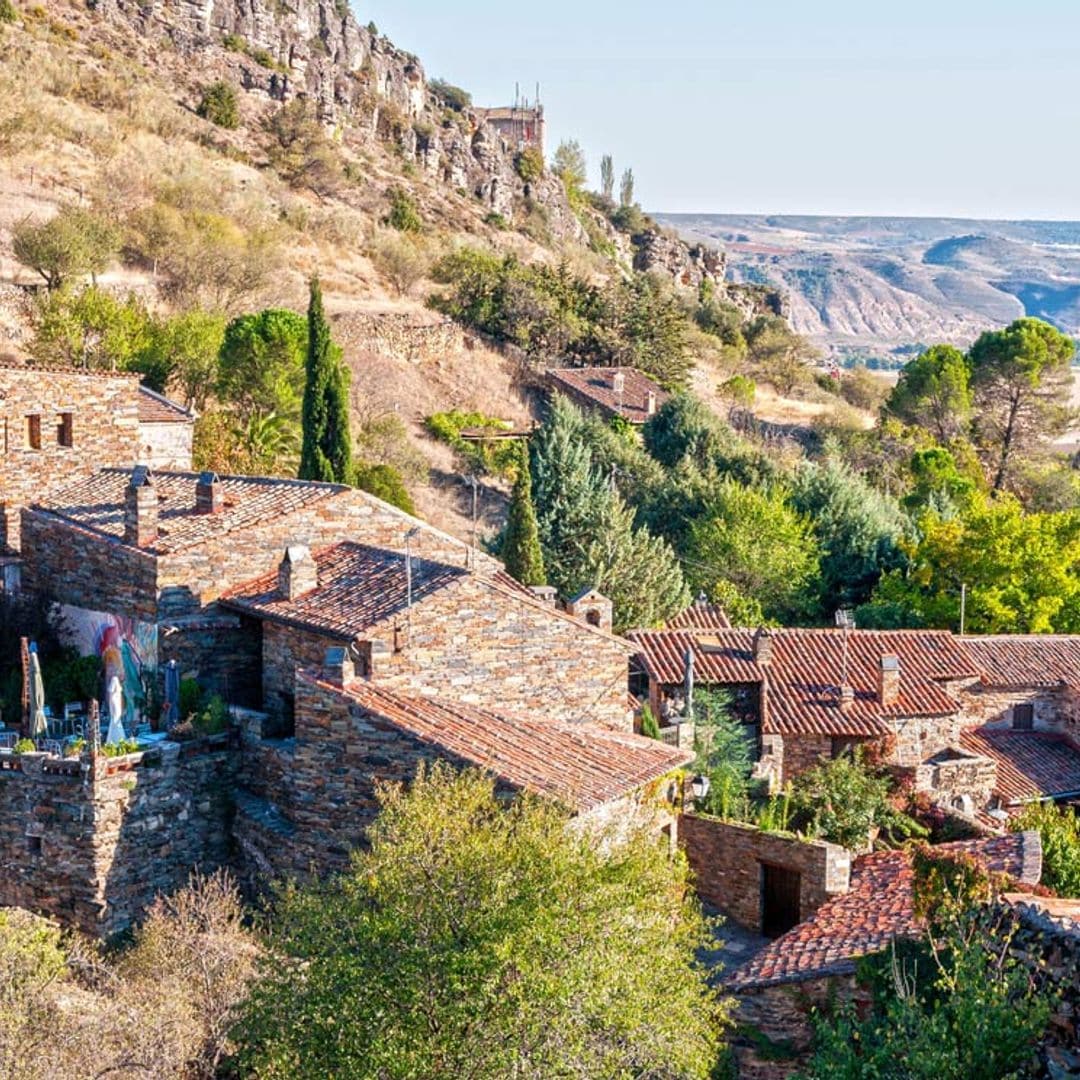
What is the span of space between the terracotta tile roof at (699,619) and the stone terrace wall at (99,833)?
44.1ft

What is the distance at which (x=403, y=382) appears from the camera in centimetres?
5512

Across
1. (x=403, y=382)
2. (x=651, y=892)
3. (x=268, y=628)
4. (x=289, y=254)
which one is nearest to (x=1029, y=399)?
(x=403, y=382)

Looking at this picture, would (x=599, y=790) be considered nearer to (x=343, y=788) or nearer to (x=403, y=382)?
(x=343, y=788)

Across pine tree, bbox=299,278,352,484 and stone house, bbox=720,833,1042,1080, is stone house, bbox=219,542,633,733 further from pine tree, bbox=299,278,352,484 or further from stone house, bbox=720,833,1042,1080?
pine tree, bbox=299,278,352,484

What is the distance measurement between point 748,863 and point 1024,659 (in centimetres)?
1293

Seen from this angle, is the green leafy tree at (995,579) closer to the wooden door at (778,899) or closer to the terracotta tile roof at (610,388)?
the wooden door at (778,899)

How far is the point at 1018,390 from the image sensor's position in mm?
66312

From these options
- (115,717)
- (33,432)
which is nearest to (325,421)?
(33,432)

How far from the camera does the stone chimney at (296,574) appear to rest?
78.7ft

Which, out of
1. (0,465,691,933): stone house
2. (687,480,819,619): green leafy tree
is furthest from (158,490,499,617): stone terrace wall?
(687,480,819,619): green leafy tree

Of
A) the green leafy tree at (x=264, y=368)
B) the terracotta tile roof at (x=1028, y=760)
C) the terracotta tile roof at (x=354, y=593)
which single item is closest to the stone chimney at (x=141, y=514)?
the terracotta tile roof at (x=354, y=593)

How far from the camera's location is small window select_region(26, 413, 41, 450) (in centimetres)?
2869

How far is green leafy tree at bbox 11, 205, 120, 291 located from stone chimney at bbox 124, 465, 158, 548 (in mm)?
25523

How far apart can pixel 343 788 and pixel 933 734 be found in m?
14.2
